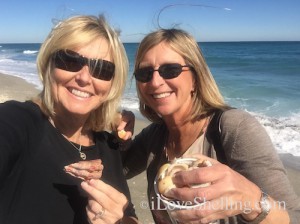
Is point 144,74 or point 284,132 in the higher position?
point 144,74

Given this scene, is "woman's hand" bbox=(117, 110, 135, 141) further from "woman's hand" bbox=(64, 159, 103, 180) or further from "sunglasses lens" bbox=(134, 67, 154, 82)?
"woman's hand" bbox=(64, 159, 103, 180)

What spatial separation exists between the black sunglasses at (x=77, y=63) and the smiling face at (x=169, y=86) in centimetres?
43

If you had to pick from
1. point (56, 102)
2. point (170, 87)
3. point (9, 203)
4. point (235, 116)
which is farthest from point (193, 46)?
point (9, 203)

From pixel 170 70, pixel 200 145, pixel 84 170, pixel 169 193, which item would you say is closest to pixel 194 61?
pixel 170 70

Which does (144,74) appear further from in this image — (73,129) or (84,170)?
(84,170)

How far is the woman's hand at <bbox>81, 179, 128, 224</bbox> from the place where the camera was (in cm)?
189

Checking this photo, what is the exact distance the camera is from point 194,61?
112 inches

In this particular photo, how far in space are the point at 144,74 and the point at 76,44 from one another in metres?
0.68

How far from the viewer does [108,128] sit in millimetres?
2986

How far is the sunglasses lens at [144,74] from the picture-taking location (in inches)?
115

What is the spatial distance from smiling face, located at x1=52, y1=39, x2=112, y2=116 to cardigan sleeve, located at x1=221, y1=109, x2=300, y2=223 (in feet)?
3.50

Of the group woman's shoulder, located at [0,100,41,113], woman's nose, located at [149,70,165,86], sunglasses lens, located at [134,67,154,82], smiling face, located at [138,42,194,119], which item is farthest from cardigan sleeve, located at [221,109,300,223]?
woman's shoulder, located at [0,100,41,113]

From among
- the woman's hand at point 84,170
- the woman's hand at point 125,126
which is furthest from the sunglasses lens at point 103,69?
the woman's hand at point 84,170

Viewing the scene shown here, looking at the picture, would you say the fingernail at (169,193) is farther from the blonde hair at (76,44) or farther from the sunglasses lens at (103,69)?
the sunglasses lens at (103,69)
